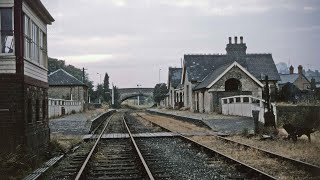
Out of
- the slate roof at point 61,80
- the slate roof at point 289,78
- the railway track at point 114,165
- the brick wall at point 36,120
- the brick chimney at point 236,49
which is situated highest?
the brick chimney at point 236,49

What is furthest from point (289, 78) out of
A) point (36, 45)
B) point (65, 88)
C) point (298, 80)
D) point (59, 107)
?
point (36, 45)

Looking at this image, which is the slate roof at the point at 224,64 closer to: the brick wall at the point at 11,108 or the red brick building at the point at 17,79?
the red brick building at the point at 17,79

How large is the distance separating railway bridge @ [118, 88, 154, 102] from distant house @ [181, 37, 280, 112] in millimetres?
55118

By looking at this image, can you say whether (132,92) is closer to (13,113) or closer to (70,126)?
(70,126)

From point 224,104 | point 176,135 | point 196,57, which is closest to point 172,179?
point 176,135

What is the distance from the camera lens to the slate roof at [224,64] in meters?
49.3

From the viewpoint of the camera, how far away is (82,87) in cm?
5800

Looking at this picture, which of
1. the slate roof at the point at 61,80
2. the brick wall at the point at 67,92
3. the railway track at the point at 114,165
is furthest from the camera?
the brick wall at the point at 67,92

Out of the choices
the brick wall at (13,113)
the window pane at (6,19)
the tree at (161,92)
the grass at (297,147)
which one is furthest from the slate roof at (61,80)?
the brick wall at (13,113)

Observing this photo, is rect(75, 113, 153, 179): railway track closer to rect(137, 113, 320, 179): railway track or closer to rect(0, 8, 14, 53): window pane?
rect(137, 113, 320, 179): railway track

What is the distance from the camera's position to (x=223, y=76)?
40.9 meters

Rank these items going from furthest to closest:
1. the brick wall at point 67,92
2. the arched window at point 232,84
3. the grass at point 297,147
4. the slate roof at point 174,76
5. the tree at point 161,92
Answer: the tree at point 161,92
the slate roof at point 174,76
the brick wall at point 67,92
the arched window at point 232,84
the grass at point 297,147

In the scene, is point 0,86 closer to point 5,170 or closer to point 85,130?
point 5,170

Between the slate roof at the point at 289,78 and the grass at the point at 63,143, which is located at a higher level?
the slate roof at the point at 289,78
